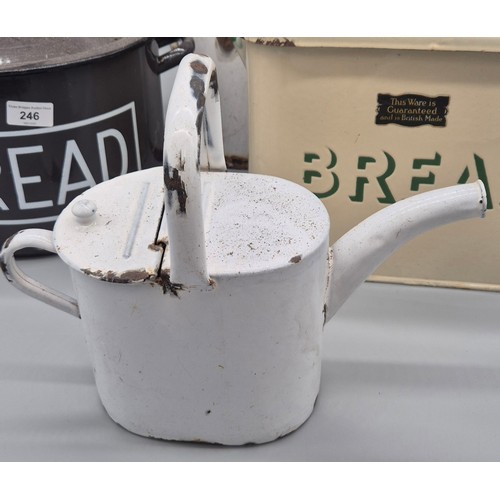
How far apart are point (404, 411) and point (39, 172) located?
501 millimetres

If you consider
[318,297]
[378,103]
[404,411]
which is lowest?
[404,411]

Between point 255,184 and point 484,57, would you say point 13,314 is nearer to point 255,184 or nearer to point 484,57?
point 255,184

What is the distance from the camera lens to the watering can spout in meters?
0.58

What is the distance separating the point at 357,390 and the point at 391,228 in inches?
8.0

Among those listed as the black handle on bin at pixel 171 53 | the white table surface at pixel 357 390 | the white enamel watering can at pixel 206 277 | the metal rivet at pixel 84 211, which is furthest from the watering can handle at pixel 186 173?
the black handle on bin at pixel 171 53

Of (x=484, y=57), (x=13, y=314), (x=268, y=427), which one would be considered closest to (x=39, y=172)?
(x=13, y=314)

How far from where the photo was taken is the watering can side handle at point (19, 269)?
2.00ft

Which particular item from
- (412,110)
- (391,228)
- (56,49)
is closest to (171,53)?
(56,49)

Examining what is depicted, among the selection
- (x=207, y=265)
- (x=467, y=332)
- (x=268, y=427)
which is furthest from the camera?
(x=467, y=332)

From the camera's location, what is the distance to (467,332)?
782 millimetres

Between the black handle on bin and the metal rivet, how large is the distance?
36 cm

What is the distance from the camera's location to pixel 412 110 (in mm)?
734

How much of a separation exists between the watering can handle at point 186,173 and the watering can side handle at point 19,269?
15 centimetres

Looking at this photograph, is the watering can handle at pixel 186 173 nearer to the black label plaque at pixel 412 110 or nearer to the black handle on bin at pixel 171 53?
the black label plaque at pixel 412 110
